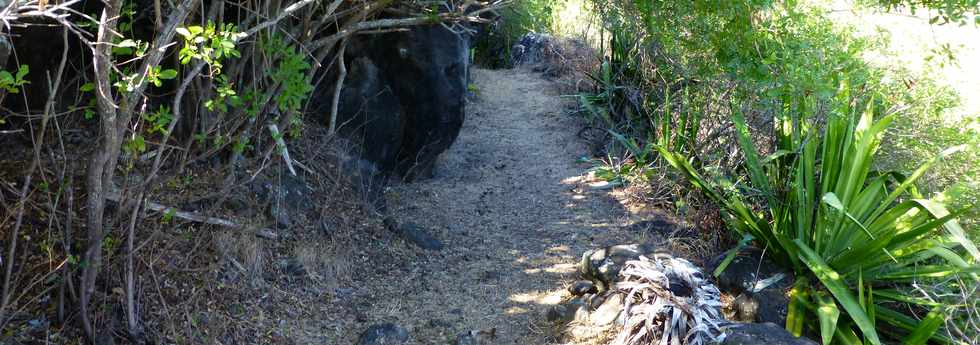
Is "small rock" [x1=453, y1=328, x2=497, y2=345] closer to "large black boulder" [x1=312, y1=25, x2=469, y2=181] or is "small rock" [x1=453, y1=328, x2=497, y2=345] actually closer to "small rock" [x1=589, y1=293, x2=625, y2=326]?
"small rock" [x1=589, y1=293, x2=625, y2=326]

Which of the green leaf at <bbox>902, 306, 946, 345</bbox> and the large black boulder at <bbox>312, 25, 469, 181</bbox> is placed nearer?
the green leaf at <bbox>902, 306, 946, 345</bbox>

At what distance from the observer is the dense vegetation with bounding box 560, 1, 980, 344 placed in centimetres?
458

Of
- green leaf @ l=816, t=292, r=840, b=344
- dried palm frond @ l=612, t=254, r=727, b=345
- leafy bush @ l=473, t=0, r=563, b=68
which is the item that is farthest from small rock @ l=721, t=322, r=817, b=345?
leafy bush @ l=473, t=0, r=563, b=68

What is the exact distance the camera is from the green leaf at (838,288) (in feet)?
14.9

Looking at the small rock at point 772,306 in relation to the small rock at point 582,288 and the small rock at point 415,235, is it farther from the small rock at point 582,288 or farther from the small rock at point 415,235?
the small rock at point 415,235

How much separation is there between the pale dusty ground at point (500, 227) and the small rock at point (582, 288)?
113 mm

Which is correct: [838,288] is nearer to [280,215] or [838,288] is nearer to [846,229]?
[846,229]

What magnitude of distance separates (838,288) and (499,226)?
9.07 feet

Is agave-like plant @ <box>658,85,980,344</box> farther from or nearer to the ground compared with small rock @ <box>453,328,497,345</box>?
farther from the ground

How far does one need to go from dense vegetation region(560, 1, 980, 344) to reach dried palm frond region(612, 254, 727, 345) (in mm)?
637

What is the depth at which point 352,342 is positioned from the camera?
15.0 feet

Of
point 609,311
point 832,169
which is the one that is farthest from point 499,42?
point 609,311

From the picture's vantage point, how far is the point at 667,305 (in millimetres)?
4414

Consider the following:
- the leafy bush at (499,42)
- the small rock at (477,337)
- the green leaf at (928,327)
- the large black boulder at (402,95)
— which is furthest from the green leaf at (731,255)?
the leafy bush at (499,42)
